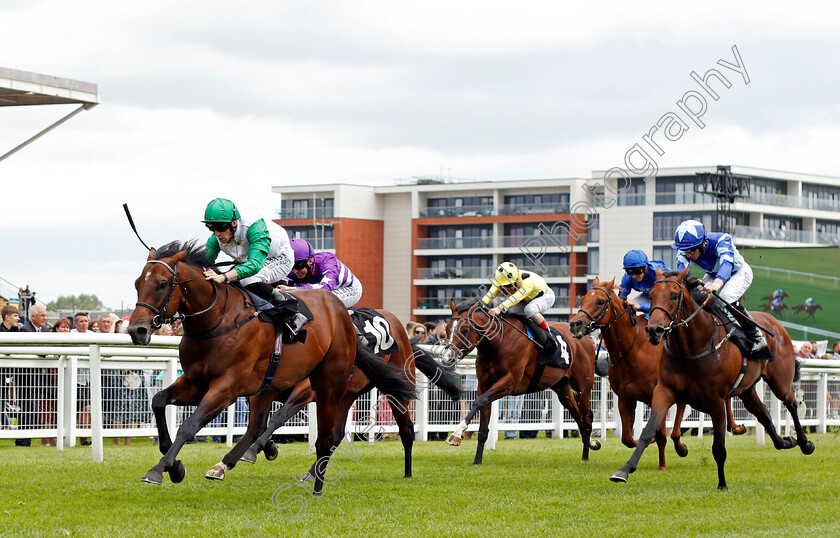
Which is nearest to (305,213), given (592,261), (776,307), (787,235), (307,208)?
(307,208)

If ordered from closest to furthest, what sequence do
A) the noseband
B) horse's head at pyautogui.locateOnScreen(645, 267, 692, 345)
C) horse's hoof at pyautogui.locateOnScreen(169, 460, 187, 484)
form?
1. horse's hoof at pyautogui.locateOnScreen(169, 460, 187, 484)
2. horse's head at pyautogui.locateOnScreen(645, 267, 692, 345)
3. the noseband

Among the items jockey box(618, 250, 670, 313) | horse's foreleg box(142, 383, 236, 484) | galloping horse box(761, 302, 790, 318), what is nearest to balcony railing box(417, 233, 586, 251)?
galloping horse box(761, 302, 790, 318)

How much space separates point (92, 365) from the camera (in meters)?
8.95

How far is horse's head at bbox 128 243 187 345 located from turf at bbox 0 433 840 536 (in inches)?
39.5

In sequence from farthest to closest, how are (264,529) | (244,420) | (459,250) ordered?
(459,250) < (244,420) < (264,529)

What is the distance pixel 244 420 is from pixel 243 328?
4.43 metres

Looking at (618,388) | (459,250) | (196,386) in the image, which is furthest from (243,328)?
(459,250)

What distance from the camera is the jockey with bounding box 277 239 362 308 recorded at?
8.80 metres

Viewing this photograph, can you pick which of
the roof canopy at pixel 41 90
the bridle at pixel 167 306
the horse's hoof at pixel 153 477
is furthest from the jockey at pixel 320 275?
the roof canopy at pixel 41 90

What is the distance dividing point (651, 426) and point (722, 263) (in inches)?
60.8

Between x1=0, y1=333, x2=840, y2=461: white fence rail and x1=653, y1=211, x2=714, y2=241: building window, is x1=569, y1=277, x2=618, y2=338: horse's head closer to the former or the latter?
x1=0, y1=333, x2=840, y2=461: white fence rail

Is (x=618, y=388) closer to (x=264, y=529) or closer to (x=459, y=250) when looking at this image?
(x=264, y=529)

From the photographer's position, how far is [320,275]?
8.96m

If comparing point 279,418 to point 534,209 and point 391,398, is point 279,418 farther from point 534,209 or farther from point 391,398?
point 534,209
